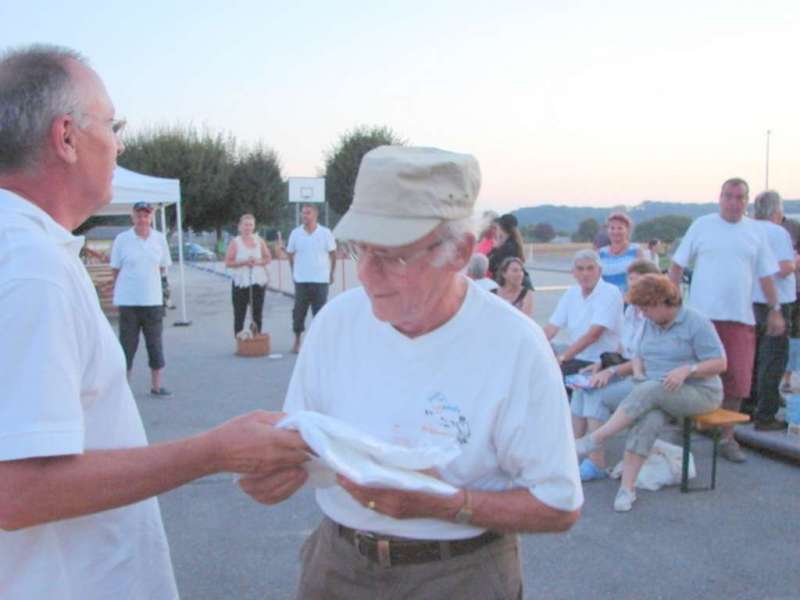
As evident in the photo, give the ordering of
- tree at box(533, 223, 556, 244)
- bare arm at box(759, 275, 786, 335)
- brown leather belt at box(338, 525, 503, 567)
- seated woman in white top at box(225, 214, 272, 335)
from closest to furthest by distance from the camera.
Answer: brown leather belt at box(338, 525, 503, 567), bare arm at box(759, 275, 786, 335), seated woman in white top at box(225, 214, 272, 335), tree at box(533, 223, 556, 244)

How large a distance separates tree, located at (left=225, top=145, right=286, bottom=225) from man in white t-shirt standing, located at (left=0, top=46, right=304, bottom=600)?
37.1 meters

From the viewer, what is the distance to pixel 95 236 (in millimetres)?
18703

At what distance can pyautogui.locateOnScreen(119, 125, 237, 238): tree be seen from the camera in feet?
114

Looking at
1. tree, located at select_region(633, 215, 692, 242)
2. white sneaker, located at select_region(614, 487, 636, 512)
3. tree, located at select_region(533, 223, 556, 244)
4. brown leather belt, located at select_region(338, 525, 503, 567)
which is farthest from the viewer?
tree, located at select_region(533, 223, 556, 244)

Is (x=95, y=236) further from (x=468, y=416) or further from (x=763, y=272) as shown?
(x=468, y=416)

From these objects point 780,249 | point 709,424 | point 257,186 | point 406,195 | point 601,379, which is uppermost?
point 257,186

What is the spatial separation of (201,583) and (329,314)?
8.10ft

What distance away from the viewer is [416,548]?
5.60 ft

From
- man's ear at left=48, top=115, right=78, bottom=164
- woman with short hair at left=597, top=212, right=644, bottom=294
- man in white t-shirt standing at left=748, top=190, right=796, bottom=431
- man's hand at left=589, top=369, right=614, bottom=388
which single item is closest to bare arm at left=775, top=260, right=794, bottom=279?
man in white t-shirt standing at left=748, top=190, right=796, bottom=431

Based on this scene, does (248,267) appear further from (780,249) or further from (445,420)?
(445,420)

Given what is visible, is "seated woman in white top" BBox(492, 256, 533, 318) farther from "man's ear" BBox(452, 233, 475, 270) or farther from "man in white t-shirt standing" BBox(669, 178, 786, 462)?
"man's ear" BBox(452, 233, 475, 270)

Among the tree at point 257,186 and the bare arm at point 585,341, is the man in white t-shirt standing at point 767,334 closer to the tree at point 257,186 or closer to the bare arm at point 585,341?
the bare arm at point 585,341

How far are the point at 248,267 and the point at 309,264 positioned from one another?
3.04ft

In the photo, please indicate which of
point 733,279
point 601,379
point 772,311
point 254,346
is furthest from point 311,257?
point 772,311
